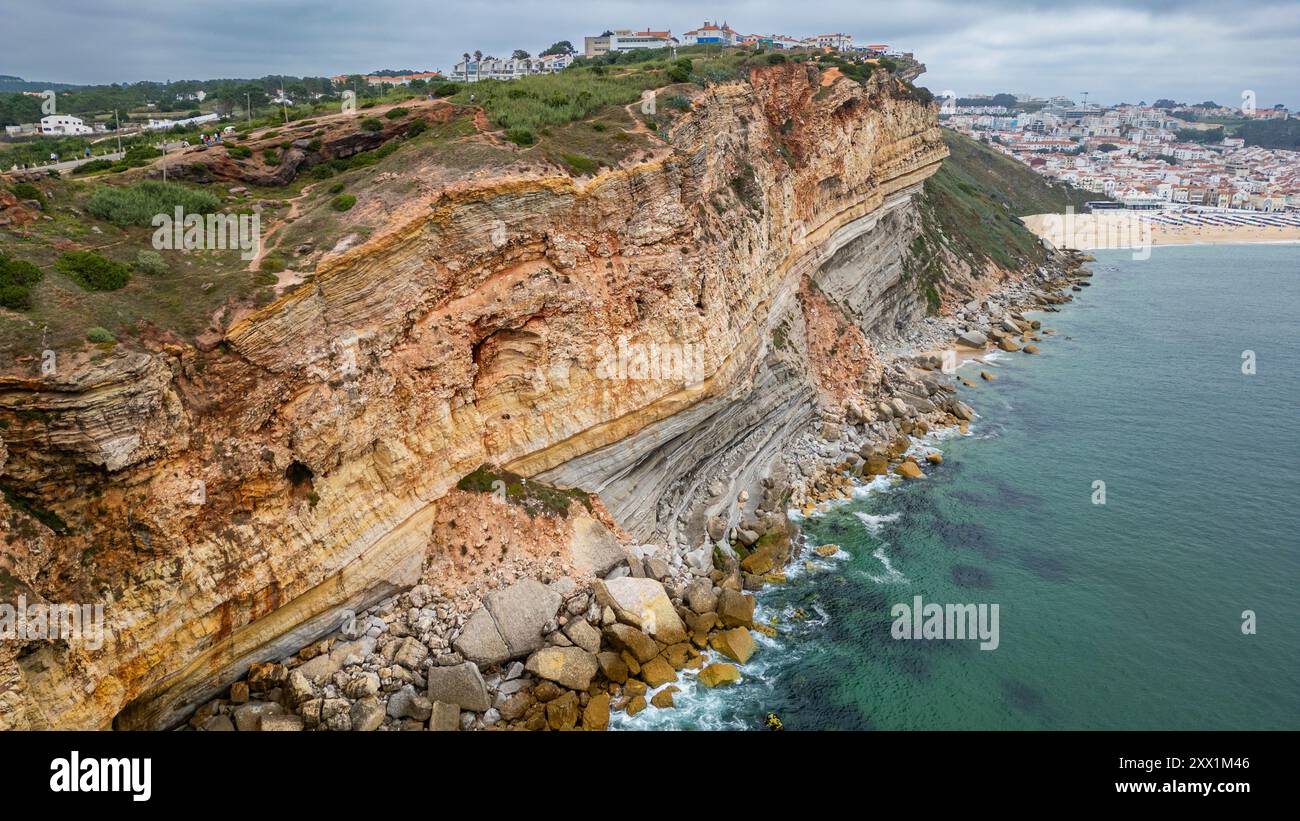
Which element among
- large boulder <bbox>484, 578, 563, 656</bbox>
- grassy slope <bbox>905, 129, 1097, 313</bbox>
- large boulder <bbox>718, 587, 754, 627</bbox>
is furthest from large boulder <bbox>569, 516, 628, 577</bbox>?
grassy slope <bbox>905, 129, 1097, 313</bbox>

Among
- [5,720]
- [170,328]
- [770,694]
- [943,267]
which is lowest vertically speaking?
[770,694]

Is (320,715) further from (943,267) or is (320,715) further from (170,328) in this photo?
(943,267)

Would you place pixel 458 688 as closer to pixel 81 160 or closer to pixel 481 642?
pixel 481 642

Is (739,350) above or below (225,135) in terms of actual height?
below

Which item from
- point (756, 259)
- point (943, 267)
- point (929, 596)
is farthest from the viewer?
point (943, 267)

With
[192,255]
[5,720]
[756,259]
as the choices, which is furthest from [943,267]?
[5,720]

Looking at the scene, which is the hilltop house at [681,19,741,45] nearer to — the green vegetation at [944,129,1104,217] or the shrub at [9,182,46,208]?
the green vegetation at [944,129,1104,217]

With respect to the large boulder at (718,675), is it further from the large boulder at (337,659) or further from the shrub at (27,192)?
the shrub at (27,192)
